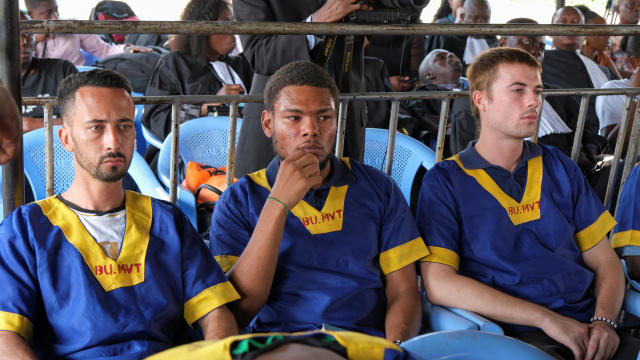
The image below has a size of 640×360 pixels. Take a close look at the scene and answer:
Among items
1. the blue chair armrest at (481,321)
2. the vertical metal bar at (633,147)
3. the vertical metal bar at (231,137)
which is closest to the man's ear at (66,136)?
the vertical metal bar at (231,137)

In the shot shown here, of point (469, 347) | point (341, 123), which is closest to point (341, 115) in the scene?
point (341, 123)

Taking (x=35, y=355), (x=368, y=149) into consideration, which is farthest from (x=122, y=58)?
(x=35, y=355)

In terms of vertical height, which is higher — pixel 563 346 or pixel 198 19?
pixel 198 19

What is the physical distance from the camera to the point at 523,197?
2111mm

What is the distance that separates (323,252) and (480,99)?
844 millimetres

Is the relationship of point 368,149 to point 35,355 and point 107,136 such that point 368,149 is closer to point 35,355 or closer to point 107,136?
point 107,136

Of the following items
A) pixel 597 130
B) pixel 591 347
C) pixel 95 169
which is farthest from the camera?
pixel 597 130

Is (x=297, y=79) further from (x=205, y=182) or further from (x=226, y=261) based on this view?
(x=205, y=182)

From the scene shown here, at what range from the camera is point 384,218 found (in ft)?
6.55

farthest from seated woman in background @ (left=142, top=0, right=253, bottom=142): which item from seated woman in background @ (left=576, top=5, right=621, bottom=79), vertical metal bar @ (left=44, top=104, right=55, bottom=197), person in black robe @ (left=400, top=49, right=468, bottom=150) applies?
seated woman in background @ (left=576, top=5, right=621, bottom=79)

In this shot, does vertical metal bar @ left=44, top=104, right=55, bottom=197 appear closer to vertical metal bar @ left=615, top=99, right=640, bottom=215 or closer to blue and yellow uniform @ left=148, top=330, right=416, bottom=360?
blue and yellow uniform @ left=148, top=330, right=416, bottom=360

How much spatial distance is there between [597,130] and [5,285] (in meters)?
4.07

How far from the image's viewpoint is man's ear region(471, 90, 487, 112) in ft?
7.35

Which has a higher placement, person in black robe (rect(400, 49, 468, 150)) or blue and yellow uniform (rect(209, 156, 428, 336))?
person in black robe (rect(400, 49, 468, 150))
